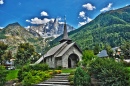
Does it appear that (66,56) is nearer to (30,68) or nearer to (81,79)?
(30,68)

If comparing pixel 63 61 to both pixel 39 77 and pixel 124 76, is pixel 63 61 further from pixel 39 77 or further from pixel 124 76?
pixel 124 76

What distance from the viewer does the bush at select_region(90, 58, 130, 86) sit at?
13.3m

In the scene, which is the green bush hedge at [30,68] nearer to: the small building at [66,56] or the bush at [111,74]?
the bush at [111,74]

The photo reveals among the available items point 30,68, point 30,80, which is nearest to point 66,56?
point 30,68

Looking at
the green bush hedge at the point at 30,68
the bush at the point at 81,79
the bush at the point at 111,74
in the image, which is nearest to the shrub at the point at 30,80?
the green bush hedge at the point at 30,68

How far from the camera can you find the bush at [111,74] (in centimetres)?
1331

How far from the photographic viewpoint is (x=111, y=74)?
45.0 ft

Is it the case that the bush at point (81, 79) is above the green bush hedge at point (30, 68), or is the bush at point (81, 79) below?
below

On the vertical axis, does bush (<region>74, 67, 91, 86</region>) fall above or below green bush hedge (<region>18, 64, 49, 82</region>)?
below

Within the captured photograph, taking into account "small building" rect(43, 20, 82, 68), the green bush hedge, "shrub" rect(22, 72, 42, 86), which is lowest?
"shrub" rect(22, 72, 42, 86)

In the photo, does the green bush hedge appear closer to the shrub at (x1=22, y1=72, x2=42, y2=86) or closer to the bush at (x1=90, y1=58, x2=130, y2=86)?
the shrub at (x1=22, y1=72, x2=42, y2=86)

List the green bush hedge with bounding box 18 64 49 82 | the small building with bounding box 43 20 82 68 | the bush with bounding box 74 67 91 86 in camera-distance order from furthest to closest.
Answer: the small building with bounding box 43 20 82 68, the green bush hedge with bounding box 18 64 49 82, the bush with bounding box 74 67 91 86

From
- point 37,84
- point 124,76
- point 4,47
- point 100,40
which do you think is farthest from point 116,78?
point 100,40

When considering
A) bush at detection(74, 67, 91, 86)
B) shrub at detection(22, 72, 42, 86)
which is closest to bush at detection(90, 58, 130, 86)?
bush at detection(74, 67, 91, 86)
